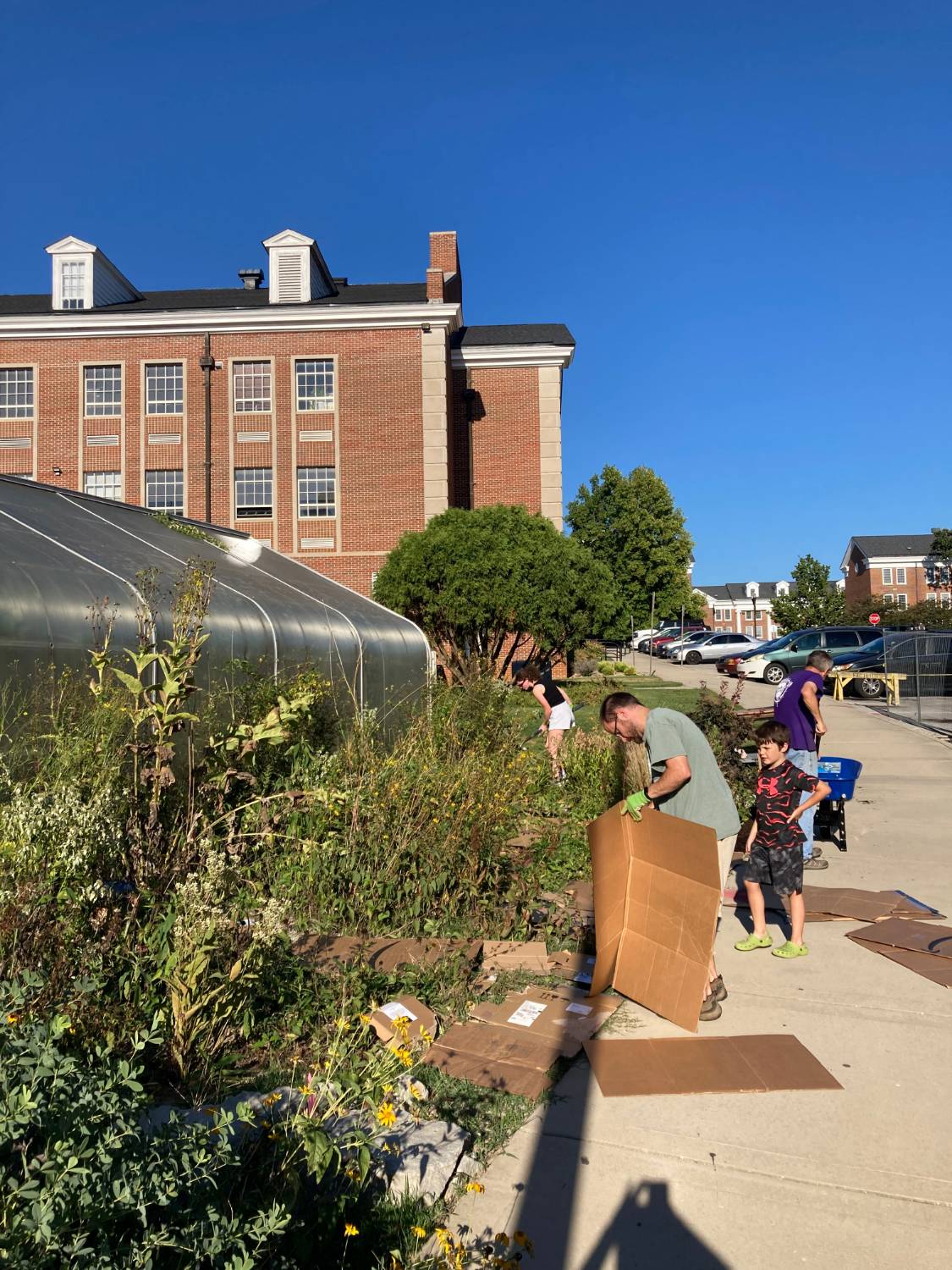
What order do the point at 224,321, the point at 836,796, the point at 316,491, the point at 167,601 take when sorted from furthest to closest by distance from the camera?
the point at 316,491 < the point at 224,321 < the point at 836,796 < the point at 167,601

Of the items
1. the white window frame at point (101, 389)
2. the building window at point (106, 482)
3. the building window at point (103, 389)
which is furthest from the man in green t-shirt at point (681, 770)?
the building window at point (103, 389)

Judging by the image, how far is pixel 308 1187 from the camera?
2.77 m

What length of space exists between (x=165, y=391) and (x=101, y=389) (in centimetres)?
207

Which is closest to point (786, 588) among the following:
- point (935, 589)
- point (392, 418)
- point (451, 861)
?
point (935, 589)

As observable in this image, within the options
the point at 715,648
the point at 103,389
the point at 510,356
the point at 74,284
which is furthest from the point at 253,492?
the point at 715,648

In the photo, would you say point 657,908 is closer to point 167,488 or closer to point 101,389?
point 167,488

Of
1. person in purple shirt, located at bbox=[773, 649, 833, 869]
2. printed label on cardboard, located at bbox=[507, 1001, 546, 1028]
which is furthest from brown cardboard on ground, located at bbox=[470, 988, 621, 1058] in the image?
person in purple shirt, located at bbox=[773, 649, 833, 869]

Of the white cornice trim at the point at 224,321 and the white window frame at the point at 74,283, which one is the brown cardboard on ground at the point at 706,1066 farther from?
the white window frame at the point at 74,283

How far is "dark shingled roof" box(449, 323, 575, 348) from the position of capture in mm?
32156

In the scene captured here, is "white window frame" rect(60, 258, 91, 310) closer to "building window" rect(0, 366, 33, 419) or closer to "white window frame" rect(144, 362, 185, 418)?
"building window" rect(0, 366, 33, 419)

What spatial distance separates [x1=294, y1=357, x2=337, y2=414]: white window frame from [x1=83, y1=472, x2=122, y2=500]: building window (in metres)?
6.23

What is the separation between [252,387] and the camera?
29297 millimetres

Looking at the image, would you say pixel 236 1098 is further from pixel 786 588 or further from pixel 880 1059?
pixel 786 588

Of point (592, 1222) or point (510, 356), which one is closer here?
point (592, 1222)
